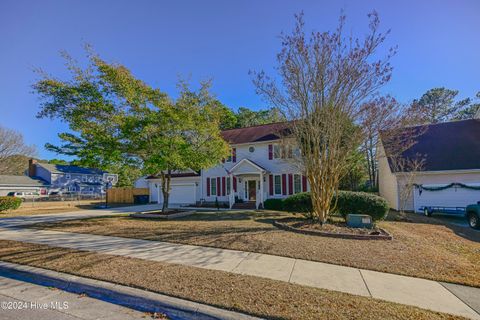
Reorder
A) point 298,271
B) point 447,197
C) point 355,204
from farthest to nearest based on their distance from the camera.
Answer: point 447,197 → point 355,204 → point 298,271

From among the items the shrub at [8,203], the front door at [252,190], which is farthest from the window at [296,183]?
the shrub at [8,203]

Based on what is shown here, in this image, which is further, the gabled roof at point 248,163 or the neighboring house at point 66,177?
the neighboring house at point 66,177

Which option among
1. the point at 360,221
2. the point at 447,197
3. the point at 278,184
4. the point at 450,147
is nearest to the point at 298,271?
the point at 360,221

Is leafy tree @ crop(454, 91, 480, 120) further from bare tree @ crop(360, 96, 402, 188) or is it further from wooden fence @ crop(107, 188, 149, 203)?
wooden fence @ crop(107, 188, 149, 203)

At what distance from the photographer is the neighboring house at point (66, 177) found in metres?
41.2

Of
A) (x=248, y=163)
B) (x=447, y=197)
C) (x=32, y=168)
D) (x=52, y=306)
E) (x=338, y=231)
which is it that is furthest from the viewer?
(x=32, y=168)

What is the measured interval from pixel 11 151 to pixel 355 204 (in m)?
48.3

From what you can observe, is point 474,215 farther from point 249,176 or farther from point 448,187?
point 249,176

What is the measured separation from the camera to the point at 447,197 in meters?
14.6

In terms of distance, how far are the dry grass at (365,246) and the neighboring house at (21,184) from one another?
114 ft

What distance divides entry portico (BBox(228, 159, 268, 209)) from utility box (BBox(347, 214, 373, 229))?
973 cm

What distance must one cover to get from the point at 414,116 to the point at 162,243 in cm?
1148

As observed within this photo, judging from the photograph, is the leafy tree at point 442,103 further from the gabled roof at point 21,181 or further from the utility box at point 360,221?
the gabled roof at point 21,181

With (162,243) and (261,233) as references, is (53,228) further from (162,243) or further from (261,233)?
(261,233)
